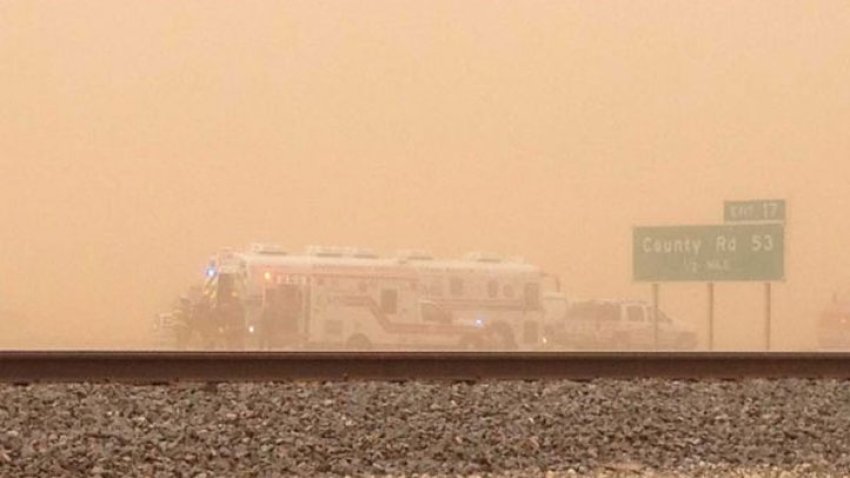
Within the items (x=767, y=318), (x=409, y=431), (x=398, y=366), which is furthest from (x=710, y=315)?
(x=409, y=431)

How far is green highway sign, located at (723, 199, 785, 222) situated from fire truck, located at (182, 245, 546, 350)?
2770mm

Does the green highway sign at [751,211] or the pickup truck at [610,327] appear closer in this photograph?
the green highway sign at [751,211]

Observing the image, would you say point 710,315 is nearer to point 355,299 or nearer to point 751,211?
point 751,211

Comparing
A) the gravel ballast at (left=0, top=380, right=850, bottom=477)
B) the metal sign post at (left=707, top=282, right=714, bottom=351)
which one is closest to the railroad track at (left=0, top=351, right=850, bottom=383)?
the gravel ballast at (left=0, top=380, right=850, bottom=477)

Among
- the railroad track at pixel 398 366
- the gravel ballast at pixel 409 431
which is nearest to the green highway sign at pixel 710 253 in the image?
the railroad track at pixel 398 366

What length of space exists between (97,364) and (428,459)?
2.50m

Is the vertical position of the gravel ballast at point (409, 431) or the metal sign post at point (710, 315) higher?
the metal sign post at point (710, 315)

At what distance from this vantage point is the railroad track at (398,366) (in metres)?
7.89

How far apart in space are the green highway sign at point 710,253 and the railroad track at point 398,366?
15.8ft

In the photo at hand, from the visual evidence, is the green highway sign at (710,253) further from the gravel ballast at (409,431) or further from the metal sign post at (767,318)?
the gravel ballast at (409,431)

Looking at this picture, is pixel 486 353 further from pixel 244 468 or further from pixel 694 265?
pixel 694 265

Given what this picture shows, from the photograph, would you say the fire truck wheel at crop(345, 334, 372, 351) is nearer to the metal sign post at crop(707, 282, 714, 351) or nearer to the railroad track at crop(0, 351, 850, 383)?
the railroad track at crop(0, 351, 850, 383)

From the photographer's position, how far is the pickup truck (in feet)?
50.2

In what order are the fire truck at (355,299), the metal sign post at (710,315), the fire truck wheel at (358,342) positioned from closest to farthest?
the fire truck at (355,299)
the fire truck wheel at (358,342)
the metal sign post at (710,315)
